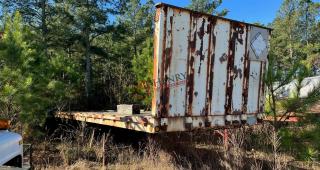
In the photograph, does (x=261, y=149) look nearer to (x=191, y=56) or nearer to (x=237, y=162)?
(x=237, y=162)

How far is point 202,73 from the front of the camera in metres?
6.49

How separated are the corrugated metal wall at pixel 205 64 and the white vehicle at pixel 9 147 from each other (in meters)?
2.40

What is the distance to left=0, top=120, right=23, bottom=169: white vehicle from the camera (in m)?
3.34

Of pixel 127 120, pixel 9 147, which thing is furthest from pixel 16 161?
pixel 127 120

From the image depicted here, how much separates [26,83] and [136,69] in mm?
5587

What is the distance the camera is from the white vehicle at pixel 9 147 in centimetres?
334

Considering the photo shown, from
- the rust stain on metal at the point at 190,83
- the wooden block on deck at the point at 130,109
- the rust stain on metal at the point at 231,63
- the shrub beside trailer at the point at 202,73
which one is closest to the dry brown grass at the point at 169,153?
the wooden block on deck at the point at 130,109

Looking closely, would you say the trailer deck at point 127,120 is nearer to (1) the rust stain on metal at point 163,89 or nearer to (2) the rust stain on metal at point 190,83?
(1) the rust stain on metal at point 163,89

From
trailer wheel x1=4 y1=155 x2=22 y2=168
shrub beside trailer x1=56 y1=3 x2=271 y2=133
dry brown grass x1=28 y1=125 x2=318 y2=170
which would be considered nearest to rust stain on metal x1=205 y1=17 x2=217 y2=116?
shrub beside trailer x1=56 y1=3 x2=271 y2=133

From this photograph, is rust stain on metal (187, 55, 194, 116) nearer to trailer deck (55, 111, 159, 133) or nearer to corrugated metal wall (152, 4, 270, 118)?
corrugated metal wall (152, 4, 270, 118)

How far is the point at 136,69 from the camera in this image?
542 inches

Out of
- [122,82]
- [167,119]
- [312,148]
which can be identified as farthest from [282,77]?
[122,82]

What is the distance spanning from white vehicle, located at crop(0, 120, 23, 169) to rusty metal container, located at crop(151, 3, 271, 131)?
2.41m

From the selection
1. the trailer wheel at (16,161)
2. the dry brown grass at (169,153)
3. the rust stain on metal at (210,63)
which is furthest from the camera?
the dry brown grass at (169,153)
